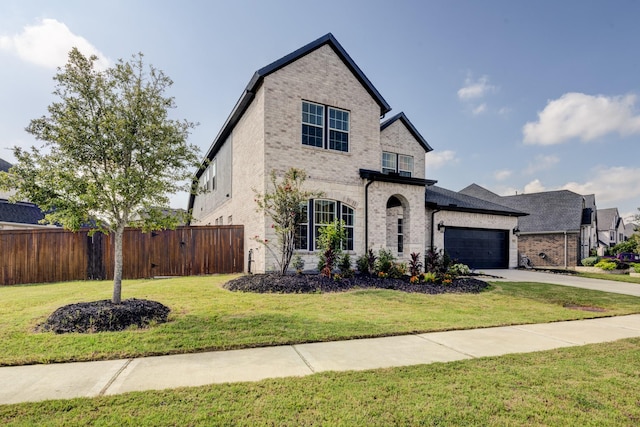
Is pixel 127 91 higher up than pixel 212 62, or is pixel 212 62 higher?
pixel 212 62

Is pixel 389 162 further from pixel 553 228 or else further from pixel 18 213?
pixel 18 213

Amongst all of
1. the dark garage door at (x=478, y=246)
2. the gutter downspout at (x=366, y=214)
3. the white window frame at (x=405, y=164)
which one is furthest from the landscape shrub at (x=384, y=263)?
the dark garage door at (x=478, y=246)

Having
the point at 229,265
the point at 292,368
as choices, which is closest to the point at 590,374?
the point at 292,368

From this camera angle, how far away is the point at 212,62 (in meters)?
12.0

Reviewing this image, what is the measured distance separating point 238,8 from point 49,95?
6.97m

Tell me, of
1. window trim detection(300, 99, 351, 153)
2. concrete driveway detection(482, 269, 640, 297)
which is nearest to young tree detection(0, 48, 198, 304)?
window trim detection(300, 99, 351, 153)

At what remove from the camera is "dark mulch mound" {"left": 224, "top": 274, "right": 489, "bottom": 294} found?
9008mm

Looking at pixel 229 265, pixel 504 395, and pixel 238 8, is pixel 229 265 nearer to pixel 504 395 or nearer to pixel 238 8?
pixel 238 8

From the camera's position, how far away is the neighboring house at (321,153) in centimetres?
1158

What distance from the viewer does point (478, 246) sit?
62.4 feet

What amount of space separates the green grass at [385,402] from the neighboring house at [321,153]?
8.02m

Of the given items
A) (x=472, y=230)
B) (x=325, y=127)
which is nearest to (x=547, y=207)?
(x=472, y=230)

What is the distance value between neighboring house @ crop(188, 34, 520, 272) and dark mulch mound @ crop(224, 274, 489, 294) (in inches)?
62.3

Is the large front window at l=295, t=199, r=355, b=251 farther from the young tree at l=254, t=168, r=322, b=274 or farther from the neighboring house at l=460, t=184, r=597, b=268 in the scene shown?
the neighboring house at l=460, t=184, r=597, b=268
